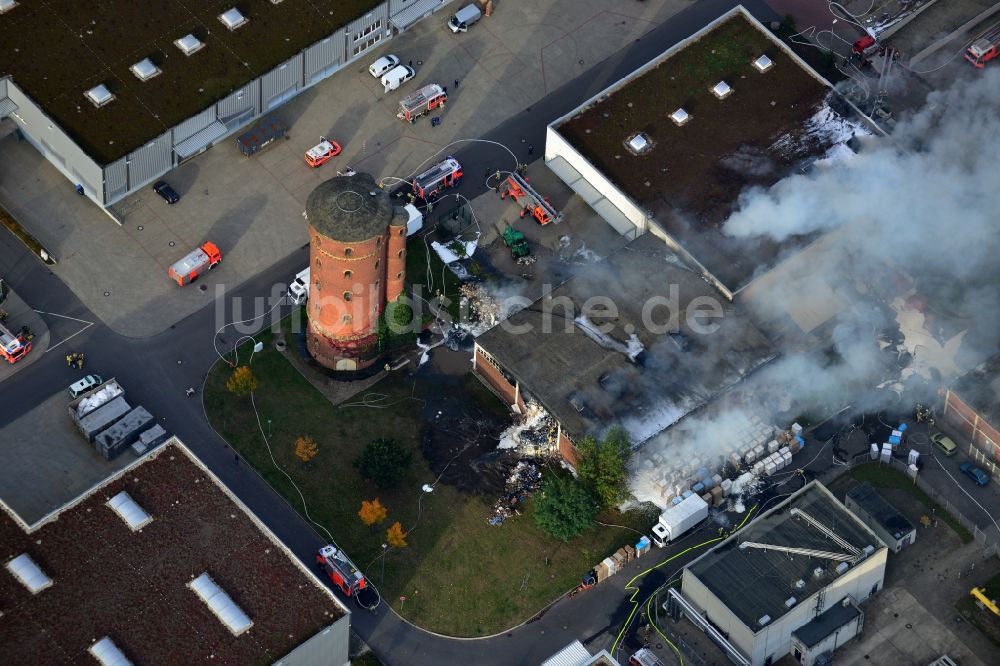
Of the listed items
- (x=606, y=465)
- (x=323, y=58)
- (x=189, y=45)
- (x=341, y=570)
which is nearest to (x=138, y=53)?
(x=189, y=45)

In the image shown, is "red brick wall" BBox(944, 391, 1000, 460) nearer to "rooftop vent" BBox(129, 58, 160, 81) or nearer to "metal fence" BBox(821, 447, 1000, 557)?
"metal fence" BBox(821, 447, 1000, 557)

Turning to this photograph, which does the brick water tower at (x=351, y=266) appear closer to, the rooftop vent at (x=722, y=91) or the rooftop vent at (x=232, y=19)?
the rooftop vent at (x=232, y=19)

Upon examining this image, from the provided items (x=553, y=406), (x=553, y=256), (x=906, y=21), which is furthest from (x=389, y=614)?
(x=906, y=21)

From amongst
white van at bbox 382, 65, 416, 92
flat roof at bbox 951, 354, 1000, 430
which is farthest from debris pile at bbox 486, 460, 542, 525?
white van at bbox 382, 65, 416, 92

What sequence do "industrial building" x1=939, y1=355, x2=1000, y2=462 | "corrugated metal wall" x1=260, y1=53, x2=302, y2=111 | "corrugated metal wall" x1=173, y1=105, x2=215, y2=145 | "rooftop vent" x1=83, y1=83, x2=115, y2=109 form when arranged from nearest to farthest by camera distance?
1. "industrial building" x1=939, y1=355, x2=1000, y2=462
2. "rooftop vent" x1=83, y1=83, x2=115, y2=109
3. "corrugated metal wall" x1=173, y1=105, x2=215, y2=145
4. "corrugated metal wall" x1=260, y1=53, x2=302, y2=111

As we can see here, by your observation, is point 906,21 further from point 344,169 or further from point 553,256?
point 344,169

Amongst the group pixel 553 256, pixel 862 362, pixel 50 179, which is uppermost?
pixel 50 179
